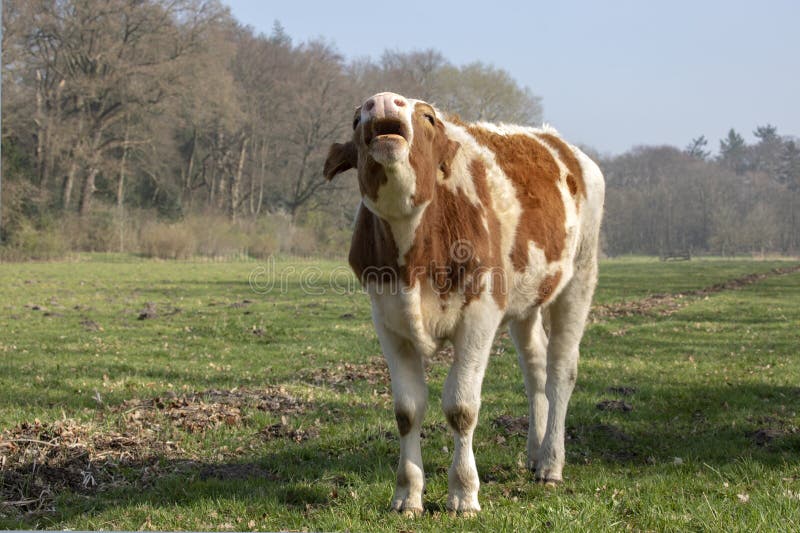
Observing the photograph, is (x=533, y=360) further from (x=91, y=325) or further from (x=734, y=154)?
(x=734, y=154)

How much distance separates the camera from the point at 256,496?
5.60m

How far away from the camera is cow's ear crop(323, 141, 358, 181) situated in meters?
5.14

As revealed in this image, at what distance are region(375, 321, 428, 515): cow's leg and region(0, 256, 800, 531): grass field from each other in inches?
9.5

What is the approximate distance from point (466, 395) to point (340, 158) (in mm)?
1932

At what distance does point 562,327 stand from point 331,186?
140 ft

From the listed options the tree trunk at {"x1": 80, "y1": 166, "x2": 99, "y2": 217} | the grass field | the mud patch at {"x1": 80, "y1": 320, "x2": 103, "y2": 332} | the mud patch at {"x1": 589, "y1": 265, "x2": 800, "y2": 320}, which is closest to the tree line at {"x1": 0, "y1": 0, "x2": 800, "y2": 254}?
the tree trunk at {"x1": 80, "y1": 166, "x2": 99, "y2": 217}

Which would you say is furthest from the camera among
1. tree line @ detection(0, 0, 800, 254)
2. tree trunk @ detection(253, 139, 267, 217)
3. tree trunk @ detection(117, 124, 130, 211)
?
tree trunk @ detection(253, 139, 267, 217)

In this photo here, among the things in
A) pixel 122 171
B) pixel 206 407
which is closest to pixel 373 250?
pixel 206 407

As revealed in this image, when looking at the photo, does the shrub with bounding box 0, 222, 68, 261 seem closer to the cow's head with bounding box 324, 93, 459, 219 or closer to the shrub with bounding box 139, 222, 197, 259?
the shrub with bounding box 139, 222, 197, 259

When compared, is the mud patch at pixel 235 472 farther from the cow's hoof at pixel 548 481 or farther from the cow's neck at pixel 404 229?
the cow's neck at pixel 404 229

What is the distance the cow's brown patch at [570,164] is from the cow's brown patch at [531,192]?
0.90 ft

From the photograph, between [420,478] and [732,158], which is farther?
[732,158]

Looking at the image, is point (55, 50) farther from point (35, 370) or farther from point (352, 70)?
point (35, 370)

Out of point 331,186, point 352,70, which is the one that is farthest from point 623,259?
point 352,70
